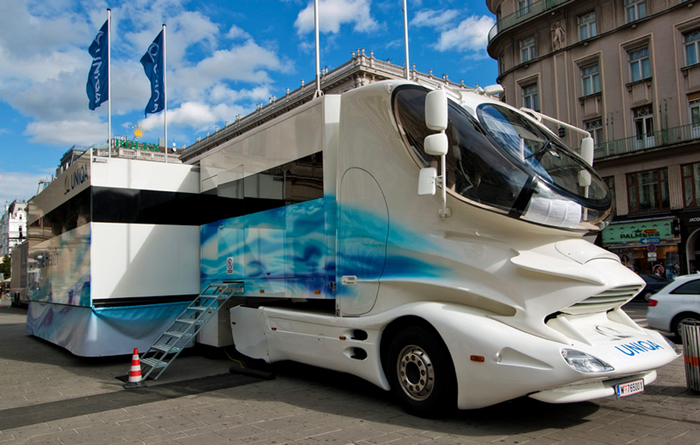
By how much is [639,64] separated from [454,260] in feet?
95.4

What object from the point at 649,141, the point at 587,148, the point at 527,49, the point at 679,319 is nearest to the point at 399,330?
the point at 587,148

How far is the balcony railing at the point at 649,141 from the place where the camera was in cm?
2692

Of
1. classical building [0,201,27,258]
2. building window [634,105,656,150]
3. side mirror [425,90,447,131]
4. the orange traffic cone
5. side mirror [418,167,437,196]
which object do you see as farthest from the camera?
classical building [0,201,27,258]

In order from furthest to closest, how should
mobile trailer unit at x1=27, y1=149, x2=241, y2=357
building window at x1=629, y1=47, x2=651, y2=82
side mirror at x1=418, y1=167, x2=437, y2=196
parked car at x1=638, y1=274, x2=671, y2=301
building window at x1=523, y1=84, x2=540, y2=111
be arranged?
building window at x1=523, y1=84, x2=540, y2=111, building window at x1=629, y1=47, x2=651, y2=82, parked car at x1=638, y1=274, x2=671, y2=301, mobile trailer unit at x1=27, y1=149, x2=241, y2=357, side mirror at x1=418, y1=167, x2=437, y2=196

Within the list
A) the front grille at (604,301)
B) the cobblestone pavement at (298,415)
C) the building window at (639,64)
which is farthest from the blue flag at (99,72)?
the building window at (639,64)

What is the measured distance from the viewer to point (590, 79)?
102ft

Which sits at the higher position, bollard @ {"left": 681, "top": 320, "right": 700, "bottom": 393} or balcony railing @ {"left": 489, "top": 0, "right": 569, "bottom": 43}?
balcony railing @ {"left": 489, "top": 0, "right": 569, "bottom": 43}

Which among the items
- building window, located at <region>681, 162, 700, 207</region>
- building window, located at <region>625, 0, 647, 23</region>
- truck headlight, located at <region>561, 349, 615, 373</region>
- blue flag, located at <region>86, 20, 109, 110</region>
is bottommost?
truck headlight, located at <region>561, 349, 615, 373</region>

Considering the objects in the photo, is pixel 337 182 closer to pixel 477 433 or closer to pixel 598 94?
pixel 477 433

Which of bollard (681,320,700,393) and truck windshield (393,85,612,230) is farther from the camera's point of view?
bollard (681,320,700,393)

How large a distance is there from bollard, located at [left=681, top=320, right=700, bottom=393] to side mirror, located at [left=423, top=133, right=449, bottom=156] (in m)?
3.59

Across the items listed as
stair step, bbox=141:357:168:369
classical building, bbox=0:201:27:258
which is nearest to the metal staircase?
stair step, bbox=141:357:168:369

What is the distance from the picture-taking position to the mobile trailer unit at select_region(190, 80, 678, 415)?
4.86 metres

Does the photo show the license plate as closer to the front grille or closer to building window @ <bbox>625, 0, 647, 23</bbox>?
the front grille
